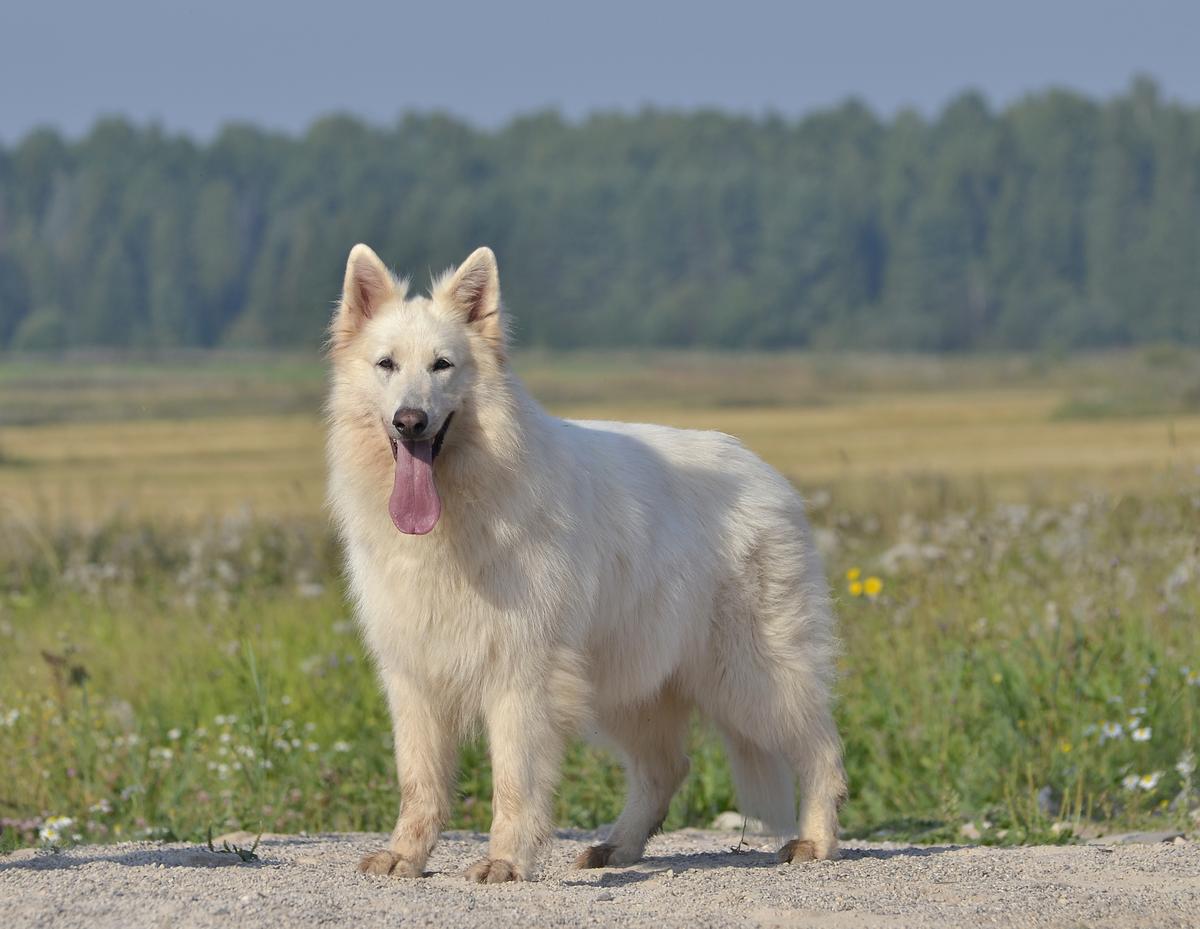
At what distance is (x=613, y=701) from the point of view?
6.02m

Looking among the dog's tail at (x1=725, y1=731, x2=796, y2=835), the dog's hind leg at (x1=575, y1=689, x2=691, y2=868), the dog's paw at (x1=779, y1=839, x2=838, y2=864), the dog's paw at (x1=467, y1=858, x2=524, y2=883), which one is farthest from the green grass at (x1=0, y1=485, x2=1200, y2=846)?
the dog's paw at (x1=467, y1=858, x2=524, y2=883)

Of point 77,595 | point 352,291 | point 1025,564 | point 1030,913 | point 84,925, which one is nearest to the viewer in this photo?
point 84,925

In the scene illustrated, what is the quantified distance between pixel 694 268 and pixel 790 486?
67056 mm

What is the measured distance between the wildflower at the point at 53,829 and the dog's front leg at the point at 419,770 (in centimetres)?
186

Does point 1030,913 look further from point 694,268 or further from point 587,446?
point 694,268

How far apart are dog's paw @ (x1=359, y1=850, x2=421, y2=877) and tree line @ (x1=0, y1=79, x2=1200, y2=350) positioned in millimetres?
52939

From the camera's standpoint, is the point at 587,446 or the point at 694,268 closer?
the point at 587,446

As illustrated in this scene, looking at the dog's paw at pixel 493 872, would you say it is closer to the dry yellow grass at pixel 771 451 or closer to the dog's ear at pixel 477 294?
the dog's ear at pixel 477 294

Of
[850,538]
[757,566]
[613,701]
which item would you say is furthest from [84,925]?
[850,538]

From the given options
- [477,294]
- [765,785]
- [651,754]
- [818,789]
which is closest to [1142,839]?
[818,789]

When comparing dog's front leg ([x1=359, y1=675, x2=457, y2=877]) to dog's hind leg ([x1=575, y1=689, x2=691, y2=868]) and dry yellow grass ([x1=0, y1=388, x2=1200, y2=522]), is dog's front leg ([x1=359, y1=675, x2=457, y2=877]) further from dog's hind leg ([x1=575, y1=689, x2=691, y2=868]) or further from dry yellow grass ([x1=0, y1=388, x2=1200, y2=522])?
dry yellow grass ([x1=0, y1=388, x2=1200, y2=522])

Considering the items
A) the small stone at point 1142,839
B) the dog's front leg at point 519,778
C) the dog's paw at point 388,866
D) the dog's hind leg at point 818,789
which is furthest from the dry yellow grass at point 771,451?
the dog's paw at point 388,866

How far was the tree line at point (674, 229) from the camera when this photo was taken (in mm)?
66375

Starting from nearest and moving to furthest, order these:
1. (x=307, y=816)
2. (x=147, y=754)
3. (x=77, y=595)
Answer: (x=307, y=816) < (x=147, y=754) < (x=77, y=595)
